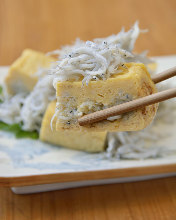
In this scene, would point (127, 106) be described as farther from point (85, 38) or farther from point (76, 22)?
point (76, 22)

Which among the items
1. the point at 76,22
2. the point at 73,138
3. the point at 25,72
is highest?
the point at 76,22

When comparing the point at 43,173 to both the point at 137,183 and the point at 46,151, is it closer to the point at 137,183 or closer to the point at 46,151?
the point at 46,151

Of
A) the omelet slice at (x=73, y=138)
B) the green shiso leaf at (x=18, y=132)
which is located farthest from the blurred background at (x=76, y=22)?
the omelet slice at (x=73, y=138)

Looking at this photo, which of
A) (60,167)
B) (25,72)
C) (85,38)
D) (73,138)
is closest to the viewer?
(60,167)

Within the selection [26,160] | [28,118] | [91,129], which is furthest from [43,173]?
[28,118]

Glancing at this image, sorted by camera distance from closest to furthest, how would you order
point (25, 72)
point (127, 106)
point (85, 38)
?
point (127, 106)
point (25, 72)
point (85, 38)

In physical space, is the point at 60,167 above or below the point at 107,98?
below

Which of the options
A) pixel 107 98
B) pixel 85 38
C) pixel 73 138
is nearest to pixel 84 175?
pixel 73 138

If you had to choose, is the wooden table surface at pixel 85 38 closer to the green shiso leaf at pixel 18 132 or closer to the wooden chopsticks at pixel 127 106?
the green shiso leaf at pixel 18 132
